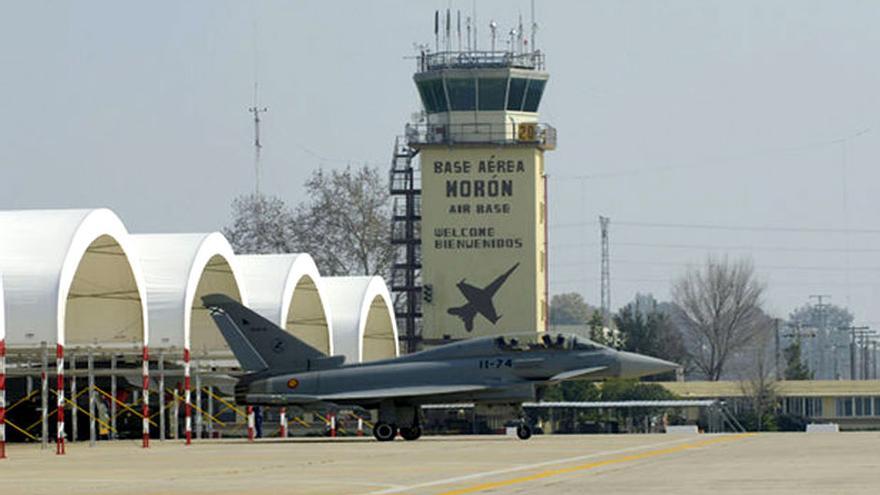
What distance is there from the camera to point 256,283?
5966cm

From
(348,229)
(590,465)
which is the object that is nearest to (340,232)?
(348,229)

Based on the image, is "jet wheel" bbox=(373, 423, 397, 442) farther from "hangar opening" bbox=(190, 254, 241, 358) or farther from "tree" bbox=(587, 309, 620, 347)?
"tree" bbox=(587, 309, 620, 347)

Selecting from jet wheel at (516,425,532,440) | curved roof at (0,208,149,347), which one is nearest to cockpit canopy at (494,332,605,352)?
jet wheel at (516,425,532,440)

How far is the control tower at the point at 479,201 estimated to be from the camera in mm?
92938

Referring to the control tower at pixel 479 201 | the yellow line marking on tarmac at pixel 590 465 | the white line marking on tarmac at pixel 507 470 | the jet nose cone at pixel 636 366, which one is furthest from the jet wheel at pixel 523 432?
the control tower at pixel 479 201

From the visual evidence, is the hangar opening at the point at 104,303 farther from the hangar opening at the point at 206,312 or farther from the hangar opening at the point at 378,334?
the hangar opening at the point at 378,334

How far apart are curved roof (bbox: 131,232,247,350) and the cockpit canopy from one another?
8.84m

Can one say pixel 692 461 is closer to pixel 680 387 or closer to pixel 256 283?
pixel 256 283

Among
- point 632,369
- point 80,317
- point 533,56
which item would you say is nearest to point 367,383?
point 632,369

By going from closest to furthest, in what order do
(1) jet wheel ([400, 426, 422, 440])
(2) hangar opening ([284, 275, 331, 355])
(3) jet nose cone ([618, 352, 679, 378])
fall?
1. (3) jet nose cone ([618, 352, 679, 378])
2. (1) jet wheel ([400, 426, 422, 440])
3. (2) hangar opening ([284, 275, 331, 355])

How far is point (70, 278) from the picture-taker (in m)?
44.2

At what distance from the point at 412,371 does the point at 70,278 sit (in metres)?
8.23

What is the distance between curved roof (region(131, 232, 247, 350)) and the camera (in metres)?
50.6

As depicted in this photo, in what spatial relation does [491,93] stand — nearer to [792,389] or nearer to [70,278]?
[792,389]
